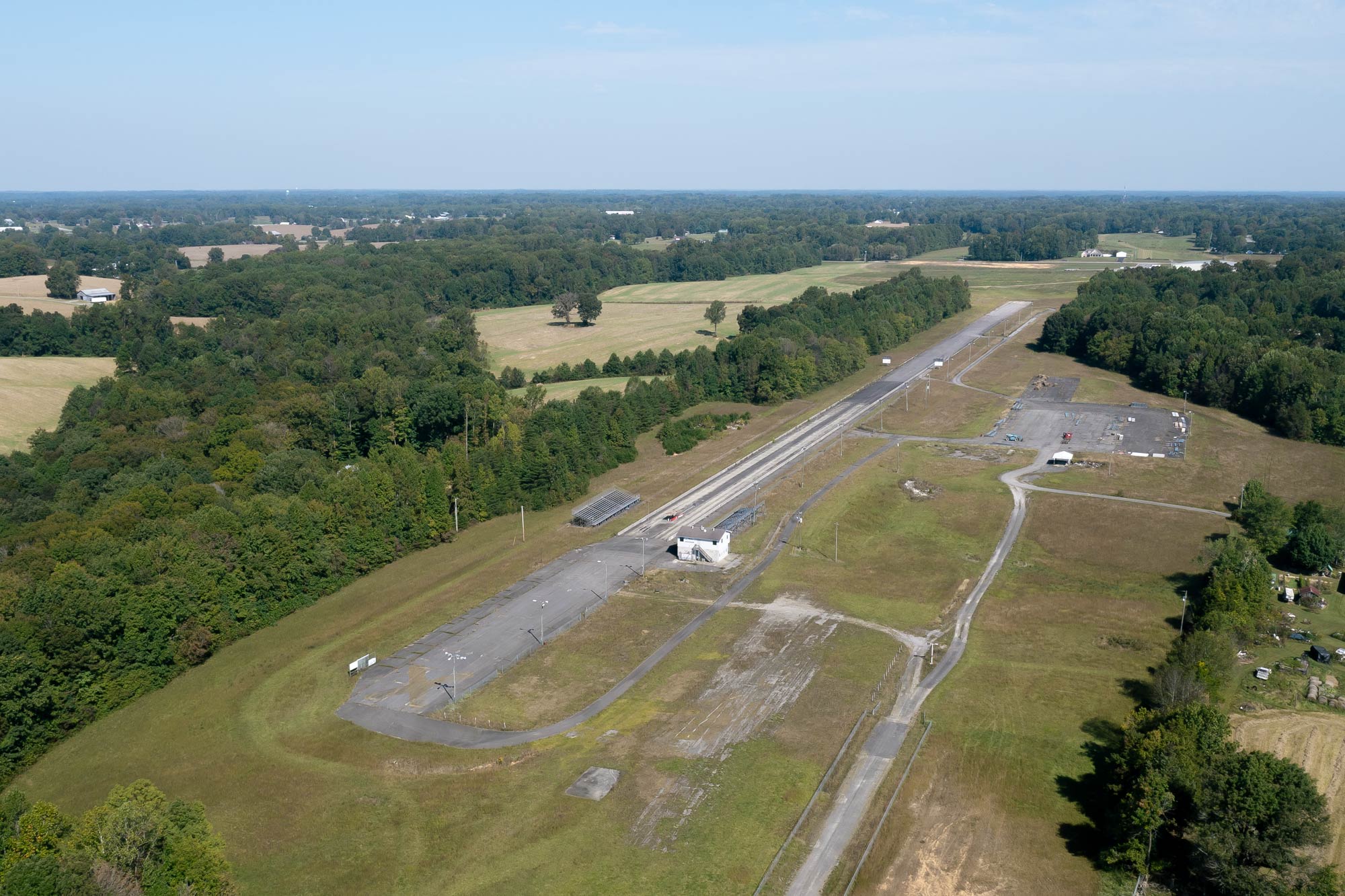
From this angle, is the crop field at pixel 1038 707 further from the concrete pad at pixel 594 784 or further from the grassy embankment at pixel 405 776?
the concrete pad at pixel 594 784

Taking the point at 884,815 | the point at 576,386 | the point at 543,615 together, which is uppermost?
the point at 576,386

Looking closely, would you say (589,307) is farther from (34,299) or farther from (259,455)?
(34,299)

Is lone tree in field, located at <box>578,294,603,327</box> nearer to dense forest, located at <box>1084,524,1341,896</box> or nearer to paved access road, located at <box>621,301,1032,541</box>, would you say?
paved access road, located at <box>621,301,1032,541</box>

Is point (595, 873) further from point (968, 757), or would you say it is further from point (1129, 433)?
point (1129, 433)

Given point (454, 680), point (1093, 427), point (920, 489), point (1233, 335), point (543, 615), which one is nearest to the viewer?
point (454, 680)

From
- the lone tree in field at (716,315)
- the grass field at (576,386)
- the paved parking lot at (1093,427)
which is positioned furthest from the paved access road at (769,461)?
the lone tree in field at (716,315)

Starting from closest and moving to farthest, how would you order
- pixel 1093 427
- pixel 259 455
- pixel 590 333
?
pixel 259 455 < pixel 1093 427 < pixel 590 333

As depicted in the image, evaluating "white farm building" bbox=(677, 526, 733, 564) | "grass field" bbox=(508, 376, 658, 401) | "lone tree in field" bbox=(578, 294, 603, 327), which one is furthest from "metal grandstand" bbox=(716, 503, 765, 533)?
"lone tree in field" bbox=(578, 294, 603, 327)

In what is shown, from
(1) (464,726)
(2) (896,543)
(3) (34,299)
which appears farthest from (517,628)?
(3) (34,299)
